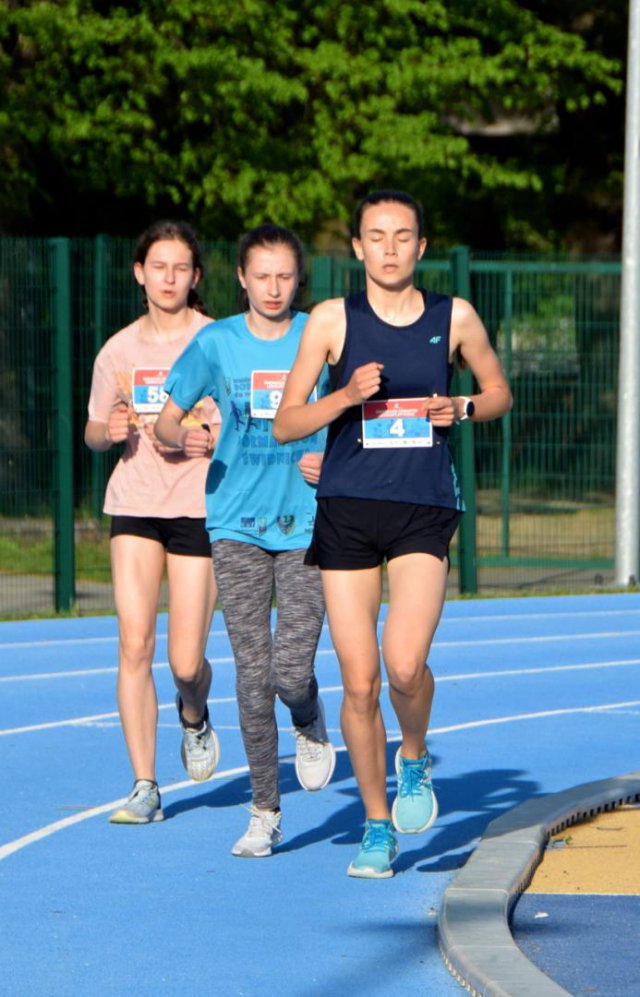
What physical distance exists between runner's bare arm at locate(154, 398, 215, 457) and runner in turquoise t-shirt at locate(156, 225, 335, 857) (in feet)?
0.08

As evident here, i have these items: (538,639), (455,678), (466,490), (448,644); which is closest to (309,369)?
(455,678)

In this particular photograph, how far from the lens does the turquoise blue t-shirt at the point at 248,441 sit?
23.8ft

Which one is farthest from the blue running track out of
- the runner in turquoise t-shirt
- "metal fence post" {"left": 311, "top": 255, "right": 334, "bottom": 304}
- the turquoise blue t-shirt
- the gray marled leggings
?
"metal fence post" {"left": 311, "top": 255, "right": 334, "bottom": 304}

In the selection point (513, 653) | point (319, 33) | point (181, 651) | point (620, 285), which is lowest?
point (513, 653)

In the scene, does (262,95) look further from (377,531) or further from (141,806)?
(377,531)

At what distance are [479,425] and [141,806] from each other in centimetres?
1057

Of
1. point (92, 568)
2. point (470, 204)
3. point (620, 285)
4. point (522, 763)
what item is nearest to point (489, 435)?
point (620, 285)

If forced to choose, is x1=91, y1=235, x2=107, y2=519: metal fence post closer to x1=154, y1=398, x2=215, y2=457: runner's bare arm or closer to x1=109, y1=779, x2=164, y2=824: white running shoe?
x1=109, y1=779, x2=164, y2=824: white running shoe

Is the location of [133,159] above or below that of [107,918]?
above

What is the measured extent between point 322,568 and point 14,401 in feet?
32.3

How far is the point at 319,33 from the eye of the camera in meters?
24.5

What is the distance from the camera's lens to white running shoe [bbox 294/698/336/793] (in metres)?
7.74

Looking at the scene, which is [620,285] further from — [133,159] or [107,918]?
[107,918]

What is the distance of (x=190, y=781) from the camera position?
896 cm
